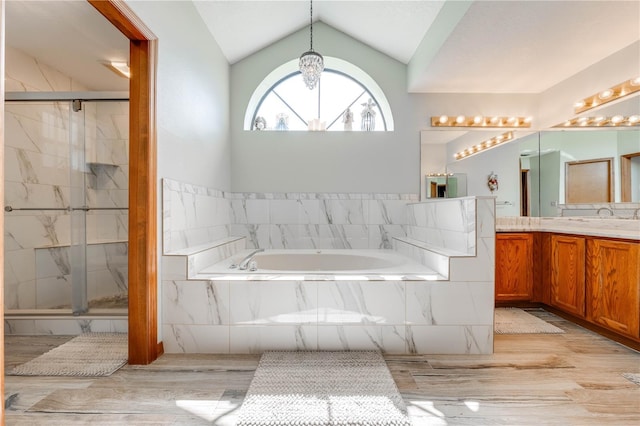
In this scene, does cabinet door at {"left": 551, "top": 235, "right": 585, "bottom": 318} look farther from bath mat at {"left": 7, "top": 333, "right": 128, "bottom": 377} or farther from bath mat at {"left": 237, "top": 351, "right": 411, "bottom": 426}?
bath mat at {"left": 7, "top": 333, "right": 128, "bottom": 377}

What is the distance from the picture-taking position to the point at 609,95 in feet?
8.98

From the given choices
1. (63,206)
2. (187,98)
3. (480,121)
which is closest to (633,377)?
(480,121)

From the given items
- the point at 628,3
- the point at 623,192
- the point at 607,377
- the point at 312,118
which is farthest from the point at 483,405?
the point at 312,118

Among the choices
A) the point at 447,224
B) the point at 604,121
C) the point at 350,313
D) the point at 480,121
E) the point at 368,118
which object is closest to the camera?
the point at 350,313

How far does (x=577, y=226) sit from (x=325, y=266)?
7.86 ft

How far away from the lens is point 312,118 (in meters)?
3.77

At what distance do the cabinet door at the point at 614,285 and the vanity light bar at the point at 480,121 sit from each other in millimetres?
1629

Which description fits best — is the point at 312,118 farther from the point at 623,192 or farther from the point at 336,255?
the point at 623,192

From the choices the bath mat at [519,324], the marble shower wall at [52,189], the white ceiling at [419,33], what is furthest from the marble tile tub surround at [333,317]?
the white ceiling at [419,33]

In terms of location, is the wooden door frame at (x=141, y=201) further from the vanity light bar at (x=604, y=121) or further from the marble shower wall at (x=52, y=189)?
the vanity light bar at (x=604, y=121)

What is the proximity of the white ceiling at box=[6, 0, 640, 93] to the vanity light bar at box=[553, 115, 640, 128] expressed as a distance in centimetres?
46

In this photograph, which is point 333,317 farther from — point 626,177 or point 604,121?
point 604,121

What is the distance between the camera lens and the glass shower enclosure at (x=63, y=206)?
2.74 m

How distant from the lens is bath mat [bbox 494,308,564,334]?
2502mm
